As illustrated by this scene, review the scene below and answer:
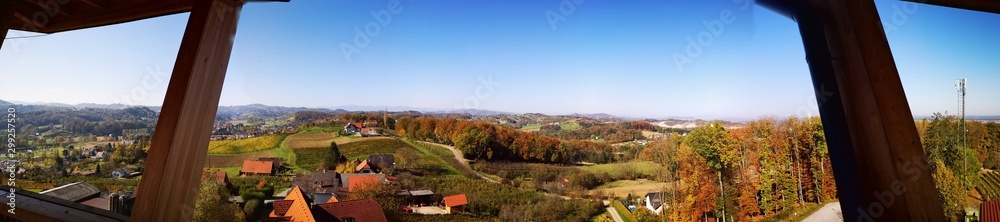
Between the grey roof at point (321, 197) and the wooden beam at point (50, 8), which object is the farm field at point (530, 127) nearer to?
the grey roof at point (321, 197)

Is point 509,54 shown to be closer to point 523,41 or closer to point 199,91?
point 523,41

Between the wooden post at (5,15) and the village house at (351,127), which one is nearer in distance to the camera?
the wooden post at (5,15)

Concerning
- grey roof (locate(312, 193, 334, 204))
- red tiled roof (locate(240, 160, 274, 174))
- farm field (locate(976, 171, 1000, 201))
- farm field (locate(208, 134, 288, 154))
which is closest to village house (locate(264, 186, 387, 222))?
grey roof (locate(312, 193, 334, 204))

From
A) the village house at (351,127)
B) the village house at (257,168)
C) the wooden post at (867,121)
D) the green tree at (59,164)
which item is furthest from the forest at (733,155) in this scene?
the green tree at (59,164)

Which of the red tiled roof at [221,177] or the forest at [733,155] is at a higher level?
the forest at [733,155]

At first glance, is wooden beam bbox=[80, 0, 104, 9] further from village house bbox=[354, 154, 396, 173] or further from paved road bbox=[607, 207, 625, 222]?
paved road bbox=[607, 207, 625, 222]

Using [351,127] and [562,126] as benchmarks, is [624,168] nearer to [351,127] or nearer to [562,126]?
[562,126]

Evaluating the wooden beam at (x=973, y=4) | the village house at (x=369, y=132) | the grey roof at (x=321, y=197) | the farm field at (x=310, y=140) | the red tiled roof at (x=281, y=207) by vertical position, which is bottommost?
the red tiled roof at (x=281, y=207)
